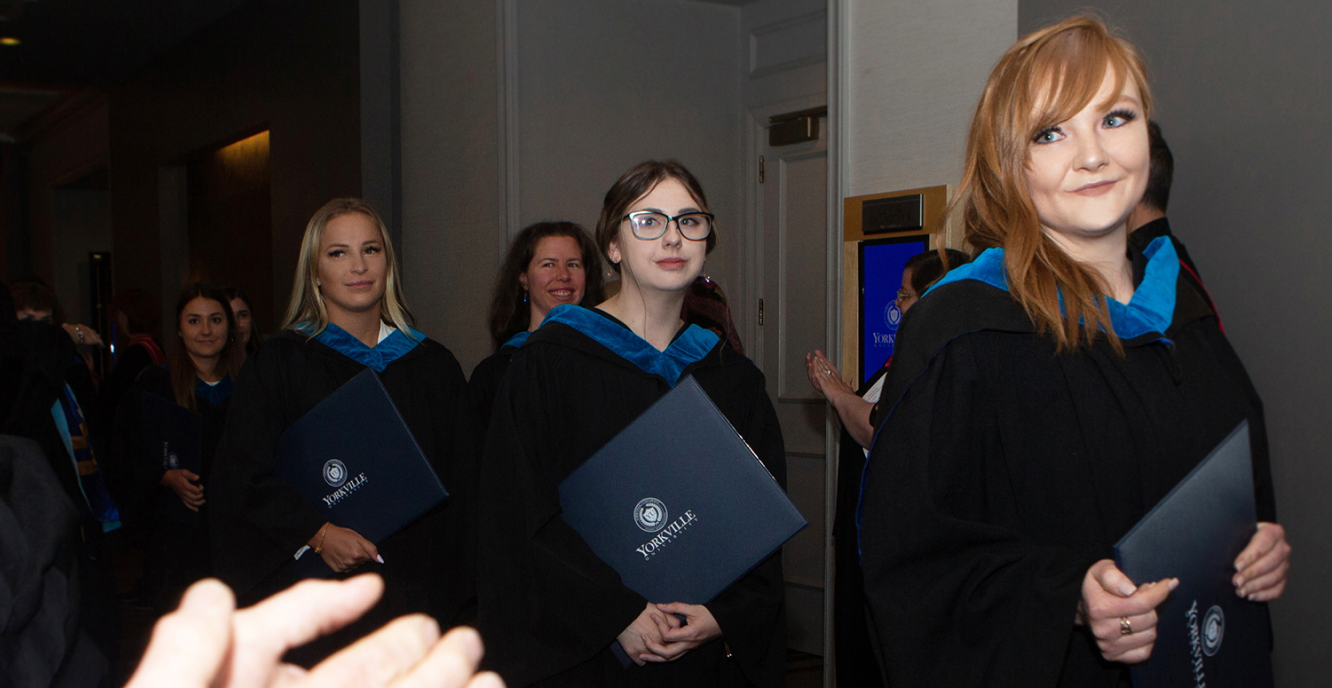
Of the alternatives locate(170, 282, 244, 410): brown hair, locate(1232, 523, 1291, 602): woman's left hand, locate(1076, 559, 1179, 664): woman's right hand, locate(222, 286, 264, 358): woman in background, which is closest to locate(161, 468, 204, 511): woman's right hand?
locate(170, 282, 244, 410): brown hair

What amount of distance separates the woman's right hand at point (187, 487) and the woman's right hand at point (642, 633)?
281cm

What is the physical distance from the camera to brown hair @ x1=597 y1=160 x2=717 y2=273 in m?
2.09

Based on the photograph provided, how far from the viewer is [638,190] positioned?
6.87 feet

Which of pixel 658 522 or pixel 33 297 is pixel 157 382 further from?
pixel 658 522

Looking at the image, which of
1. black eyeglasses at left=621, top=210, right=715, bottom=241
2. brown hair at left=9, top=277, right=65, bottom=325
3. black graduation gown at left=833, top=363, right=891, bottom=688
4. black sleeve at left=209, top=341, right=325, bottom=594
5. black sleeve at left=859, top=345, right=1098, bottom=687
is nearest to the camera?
black sleeve at left=859, top=345, right=1098, bottom=687

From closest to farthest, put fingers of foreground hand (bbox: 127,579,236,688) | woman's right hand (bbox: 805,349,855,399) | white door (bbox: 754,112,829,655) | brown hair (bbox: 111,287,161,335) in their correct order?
fingers of foreground hand (bbox: 127,579,236,688), woman's right hand (bbox: 805,349,855,399), white door (bbox: 754,112,829,655), brown hair (bbox: 111,287,161,335)

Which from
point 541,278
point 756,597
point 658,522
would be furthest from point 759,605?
point 541,278

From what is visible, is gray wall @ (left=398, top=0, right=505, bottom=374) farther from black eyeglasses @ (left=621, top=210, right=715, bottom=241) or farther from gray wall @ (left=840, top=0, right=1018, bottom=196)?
black eyeglasses @ (left=621, top=210, right=715, bottom=241)

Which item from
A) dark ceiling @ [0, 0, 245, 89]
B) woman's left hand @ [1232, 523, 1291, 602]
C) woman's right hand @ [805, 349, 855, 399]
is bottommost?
woman's left hand @ [1232, 523, 1291, 602]

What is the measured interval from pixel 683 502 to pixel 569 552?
26cm

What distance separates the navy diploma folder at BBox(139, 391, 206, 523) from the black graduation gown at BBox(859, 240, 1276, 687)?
11.2 ft

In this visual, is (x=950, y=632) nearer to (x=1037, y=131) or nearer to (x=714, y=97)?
(x=1037, y=131)

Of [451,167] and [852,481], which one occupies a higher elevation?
[451,167]

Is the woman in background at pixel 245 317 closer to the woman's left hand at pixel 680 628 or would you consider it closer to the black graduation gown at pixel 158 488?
the black graduation gown at pixel 158 488
